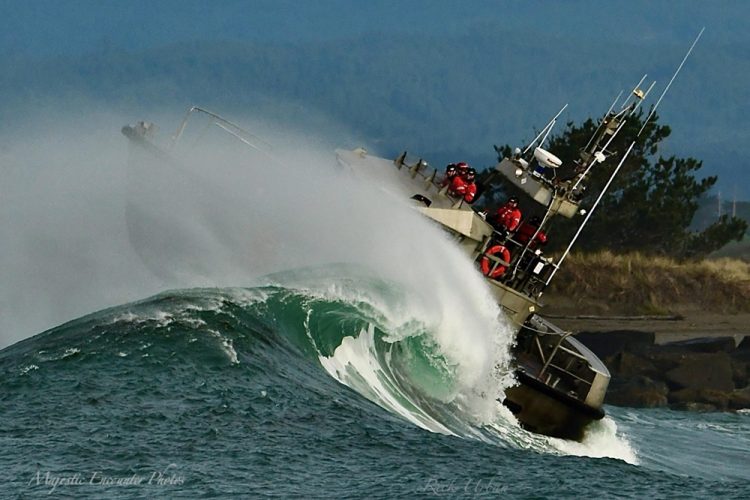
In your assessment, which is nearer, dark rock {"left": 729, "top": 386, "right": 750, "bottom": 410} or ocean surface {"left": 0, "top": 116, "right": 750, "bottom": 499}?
ocean surface {"left": 0, "top": 116, "right": 750, "bottom": 499}

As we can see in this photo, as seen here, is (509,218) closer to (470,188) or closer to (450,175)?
(470,188)

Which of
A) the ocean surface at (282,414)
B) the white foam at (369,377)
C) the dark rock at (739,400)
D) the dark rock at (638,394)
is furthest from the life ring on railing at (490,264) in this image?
the dark rock at (739,400)

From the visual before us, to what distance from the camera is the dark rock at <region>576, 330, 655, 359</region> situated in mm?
41938

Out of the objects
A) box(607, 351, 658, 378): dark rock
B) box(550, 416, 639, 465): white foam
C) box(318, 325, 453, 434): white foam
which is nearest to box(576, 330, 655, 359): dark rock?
box(607, 351, 658, 378): dark rock

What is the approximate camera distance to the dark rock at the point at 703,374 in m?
39.3

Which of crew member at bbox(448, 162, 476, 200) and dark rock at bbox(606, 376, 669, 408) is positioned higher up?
dark rock at bbox(606, 376, 669, 408)

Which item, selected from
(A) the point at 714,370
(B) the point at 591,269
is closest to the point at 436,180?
(A) the point at 714,370

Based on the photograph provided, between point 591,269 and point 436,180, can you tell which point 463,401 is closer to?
point 436,180

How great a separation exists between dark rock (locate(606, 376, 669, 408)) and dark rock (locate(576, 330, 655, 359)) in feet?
9.04

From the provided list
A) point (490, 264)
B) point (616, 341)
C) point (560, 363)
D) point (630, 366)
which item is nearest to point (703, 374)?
point (630, 366)

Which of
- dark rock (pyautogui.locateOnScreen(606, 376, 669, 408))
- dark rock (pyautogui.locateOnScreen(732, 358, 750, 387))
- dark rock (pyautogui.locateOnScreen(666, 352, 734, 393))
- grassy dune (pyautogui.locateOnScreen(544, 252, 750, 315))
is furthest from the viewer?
grassy dune (pyautogui.locateOnScreen(544, 252, 750, 315))

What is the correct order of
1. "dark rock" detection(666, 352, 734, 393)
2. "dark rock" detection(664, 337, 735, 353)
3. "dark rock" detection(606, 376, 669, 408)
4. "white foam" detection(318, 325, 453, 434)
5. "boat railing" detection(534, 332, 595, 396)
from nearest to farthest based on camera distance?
"white foam" detection(318, 325, 453, 434)
"boat railing" detection(534, 332, 595, 396)
"dark rock" detection(606, 376, 669, 408)
"dark rock" detection(666, 352, 734, 393)
"dark rock" detection(664, 337, 735, 353)

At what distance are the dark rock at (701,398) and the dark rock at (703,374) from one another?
1.05ft

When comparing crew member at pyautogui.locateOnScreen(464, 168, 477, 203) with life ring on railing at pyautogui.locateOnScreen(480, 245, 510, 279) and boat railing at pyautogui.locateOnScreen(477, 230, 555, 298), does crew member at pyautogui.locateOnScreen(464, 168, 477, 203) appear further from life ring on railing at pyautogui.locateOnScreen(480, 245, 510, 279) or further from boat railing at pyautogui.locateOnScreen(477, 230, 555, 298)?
life ring on railing at pyautogui.locateOnScreen(480, 245, 510, 279)
